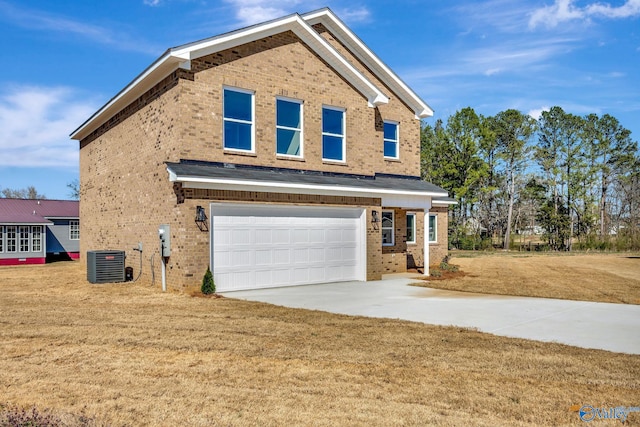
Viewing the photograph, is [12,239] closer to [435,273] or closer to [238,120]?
[238,120]

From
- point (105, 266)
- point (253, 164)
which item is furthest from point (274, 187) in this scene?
point (105, 266)

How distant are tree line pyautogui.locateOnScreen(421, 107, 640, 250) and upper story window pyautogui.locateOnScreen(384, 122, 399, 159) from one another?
22.5m

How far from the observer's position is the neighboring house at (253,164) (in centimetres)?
1458

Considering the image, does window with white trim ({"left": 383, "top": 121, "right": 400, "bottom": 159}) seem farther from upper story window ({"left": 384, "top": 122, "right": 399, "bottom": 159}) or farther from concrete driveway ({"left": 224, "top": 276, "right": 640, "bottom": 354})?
concrete driveway ({"left": 224, "top": 276, "right": 640, "bottom": 354})

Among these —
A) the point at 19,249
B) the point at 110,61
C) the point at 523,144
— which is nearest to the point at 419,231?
the point at 110,61

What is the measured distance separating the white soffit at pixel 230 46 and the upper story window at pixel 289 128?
207 cm

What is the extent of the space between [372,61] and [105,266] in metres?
13.3

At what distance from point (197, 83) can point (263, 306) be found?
696cm

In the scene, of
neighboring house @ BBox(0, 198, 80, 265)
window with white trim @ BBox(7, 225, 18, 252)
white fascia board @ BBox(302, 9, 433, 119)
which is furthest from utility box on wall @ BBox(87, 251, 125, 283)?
window with white trim @ BBox(7, 225, 18, 252)

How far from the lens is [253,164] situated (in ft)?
52.2

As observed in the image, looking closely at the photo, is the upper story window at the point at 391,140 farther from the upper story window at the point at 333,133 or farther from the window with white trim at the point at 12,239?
the window with white trim at the point at 12,239

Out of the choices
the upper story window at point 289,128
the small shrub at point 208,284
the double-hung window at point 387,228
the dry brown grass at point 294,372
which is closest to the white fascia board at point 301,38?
the upper story window at point 289,128

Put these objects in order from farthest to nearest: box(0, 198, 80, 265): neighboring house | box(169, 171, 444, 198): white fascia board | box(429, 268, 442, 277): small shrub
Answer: box(0, 198, 80, 265): neighboring house → box(429, 268, 442, 277): small shrub → box(169, 171, 444, 198): white fascia board

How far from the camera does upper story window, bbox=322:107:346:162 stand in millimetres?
17859
